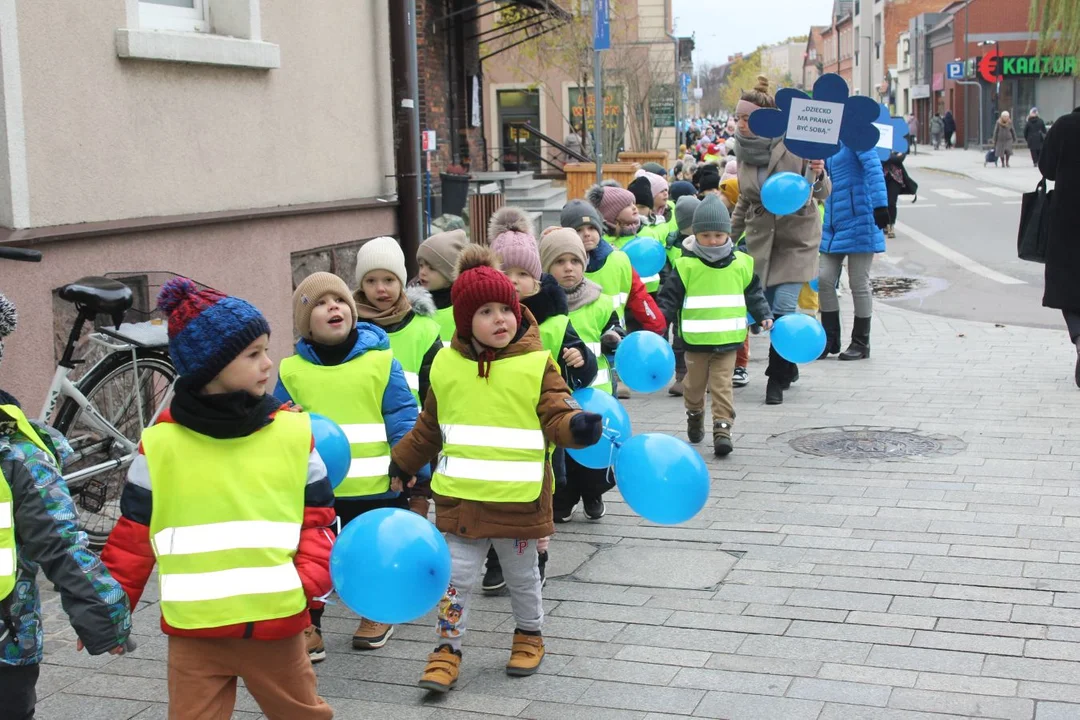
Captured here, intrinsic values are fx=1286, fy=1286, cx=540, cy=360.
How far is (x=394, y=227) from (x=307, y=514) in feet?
25.7

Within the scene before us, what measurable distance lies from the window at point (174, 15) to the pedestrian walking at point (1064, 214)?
5896 millimetres

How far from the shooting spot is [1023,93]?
204ft

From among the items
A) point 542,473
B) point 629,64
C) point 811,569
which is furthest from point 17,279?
point 629,64

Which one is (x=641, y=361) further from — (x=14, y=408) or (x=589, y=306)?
(x=14, y=408)

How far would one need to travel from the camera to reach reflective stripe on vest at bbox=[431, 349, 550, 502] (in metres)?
4.52

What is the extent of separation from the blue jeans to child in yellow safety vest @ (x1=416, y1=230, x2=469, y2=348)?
13.9 feet

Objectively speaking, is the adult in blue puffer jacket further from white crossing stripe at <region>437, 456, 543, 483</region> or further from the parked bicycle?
white crossing stripe at <region>437, 456, 543, 483</region>

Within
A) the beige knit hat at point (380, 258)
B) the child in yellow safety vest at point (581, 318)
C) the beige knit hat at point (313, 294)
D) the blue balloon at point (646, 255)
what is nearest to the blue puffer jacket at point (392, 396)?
the beige knit hat at point (313, 294)

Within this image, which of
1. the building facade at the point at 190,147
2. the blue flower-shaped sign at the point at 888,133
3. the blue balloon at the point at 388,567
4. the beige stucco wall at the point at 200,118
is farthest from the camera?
the blue flower-shaped sign at the point at 888,133

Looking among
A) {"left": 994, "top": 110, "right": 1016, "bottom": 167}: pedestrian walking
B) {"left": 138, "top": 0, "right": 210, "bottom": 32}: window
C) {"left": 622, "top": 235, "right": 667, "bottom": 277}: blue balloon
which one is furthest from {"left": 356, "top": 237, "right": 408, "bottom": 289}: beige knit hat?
{"left": 994, "top": 110, "right": 1016, "bottom": 167}: pedestrian walking

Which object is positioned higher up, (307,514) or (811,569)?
(307,514)

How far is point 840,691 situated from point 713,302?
154 inches

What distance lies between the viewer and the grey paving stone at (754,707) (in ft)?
13.8

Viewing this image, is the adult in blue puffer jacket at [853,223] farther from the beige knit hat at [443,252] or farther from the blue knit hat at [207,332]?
the blue knit hat at [207,332]
